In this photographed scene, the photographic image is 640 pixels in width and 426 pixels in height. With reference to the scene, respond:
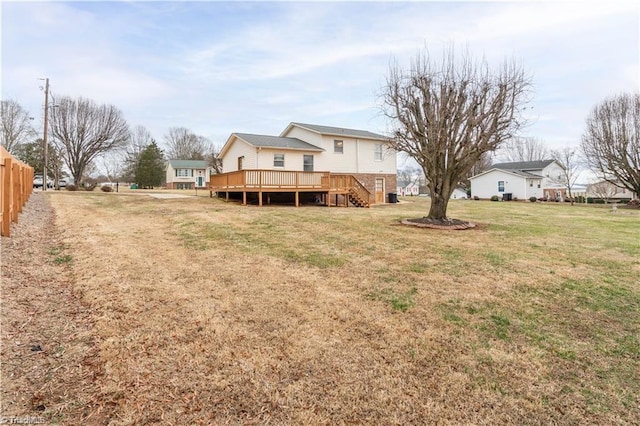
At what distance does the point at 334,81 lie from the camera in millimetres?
19234

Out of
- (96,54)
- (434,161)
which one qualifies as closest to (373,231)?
(434,161)

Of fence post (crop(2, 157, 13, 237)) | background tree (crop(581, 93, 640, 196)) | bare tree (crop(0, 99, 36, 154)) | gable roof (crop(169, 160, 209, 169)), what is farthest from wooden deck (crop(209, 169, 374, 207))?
gable roof (crop(169, 160, 209, 169))

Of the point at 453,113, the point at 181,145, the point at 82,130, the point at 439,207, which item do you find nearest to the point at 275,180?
the point at 439,207

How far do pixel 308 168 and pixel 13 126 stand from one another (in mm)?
36353

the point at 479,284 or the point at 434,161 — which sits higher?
the point at 434,161

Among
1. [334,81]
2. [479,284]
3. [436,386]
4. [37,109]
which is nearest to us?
[436,386]

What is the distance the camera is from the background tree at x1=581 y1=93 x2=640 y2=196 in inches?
998

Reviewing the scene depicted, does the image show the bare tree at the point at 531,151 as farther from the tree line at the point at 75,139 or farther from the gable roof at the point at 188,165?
the tree line at the point at 75,139

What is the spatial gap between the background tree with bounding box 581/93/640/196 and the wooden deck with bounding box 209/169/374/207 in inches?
871

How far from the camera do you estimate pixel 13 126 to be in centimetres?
3628

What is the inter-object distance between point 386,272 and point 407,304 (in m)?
1.39

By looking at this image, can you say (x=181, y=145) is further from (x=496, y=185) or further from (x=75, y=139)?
(x=496, y=185)

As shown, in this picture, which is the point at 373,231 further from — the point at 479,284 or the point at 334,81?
the point at 334,81

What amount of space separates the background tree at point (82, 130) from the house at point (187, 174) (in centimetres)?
1618
